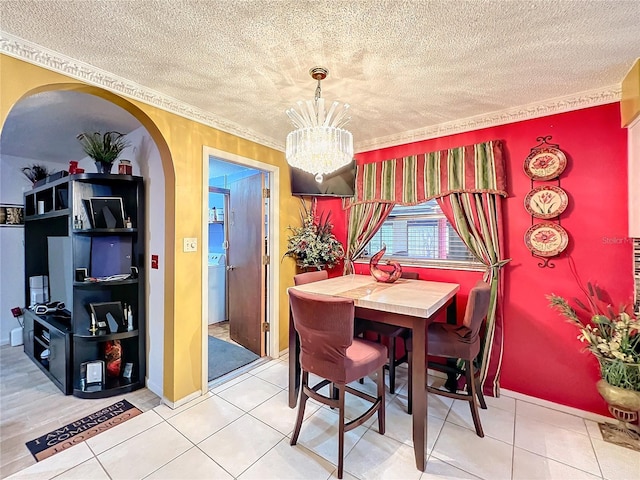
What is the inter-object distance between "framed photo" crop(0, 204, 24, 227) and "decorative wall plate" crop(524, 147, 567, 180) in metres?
6.00

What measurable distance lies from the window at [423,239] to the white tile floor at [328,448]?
1.26 m

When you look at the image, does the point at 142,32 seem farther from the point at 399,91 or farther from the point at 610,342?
the point at 610,342

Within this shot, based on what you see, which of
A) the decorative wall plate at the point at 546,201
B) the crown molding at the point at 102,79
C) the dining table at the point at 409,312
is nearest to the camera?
the crown molding at the point at 102,79

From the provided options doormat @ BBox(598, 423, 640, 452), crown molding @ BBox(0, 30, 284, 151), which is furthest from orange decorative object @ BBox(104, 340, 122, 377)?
doormat @ BBox(598, 423, 640, 452)

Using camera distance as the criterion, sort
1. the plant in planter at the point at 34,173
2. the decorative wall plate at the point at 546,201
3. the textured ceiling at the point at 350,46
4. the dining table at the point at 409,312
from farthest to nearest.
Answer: the plant in planter at the point at 34,173, the decorative wall plate at the point at 546,201, the dining table at the point at 409,312, the textured ceiling at the point at 350,46

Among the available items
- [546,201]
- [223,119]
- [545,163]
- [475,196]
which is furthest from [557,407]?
[223,119]

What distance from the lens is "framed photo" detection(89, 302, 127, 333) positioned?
253 cm

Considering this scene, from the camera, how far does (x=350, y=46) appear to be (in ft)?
5.21

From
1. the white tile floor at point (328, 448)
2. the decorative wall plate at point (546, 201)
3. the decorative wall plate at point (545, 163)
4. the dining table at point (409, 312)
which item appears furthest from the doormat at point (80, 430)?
the decorative wall plate at point (545, 163)

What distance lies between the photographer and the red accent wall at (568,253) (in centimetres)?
205

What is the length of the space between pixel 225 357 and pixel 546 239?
135 inches

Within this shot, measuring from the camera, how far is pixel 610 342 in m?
1.88

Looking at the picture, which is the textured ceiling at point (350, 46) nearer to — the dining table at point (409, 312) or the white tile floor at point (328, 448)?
the dining table at point (409, 312)

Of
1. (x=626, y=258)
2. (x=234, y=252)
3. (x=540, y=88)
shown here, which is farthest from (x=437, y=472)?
(x=234, y=252)
